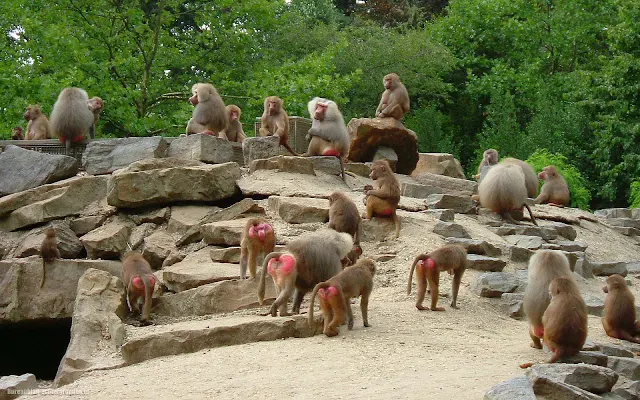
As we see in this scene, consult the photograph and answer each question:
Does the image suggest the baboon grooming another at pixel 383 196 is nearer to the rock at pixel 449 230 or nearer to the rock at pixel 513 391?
the rock at pixel 449 230

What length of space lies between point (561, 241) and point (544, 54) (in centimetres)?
1772

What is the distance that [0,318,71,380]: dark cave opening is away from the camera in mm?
13273

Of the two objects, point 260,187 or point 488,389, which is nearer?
point 488,389

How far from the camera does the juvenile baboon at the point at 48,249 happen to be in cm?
1173

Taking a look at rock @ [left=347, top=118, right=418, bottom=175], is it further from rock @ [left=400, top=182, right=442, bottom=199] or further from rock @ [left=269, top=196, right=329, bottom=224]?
rock @ [left=269, top=196, right=329, bottom=224]

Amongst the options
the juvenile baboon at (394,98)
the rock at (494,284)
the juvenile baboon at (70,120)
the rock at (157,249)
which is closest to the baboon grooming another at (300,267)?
the rock at (494,284)

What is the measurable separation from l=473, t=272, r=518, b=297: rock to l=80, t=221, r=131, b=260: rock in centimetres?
498

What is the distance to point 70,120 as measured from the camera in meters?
15.1

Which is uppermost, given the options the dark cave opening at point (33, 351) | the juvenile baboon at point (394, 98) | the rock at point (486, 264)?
the juvenile baboon at point (394, 98)

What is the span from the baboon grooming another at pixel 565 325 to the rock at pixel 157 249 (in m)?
6.04

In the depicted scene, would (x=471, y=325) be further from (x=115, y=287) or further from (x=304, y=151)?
(x=304, y=151)

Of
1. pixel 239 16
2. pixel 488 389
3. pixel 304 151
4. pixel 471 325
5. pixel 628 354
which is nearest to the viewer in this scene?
pixel 488 389

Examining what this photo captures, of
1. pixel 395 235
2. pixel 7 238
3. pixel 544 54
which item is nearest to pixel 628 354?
pixel 395 235

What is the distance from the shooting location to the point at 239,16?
25.0 meters
